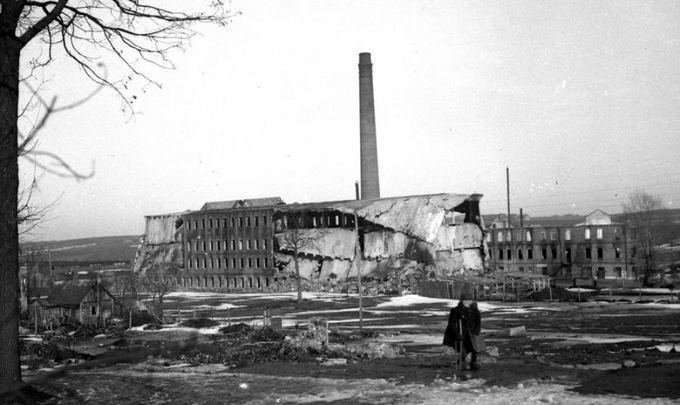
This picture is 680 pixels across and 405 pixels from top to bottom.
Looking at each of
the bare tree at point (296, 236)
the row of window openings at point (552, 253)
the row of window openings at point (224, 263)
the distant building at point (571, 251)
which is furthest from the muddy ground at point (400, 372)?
the row of window openings at point (224, 263)

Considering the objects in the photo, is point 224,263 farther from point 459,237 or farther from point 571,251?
point 571,251

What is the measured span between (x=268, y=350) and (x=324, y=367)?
16.7 feet

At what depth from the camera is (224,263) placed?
78.8 meters

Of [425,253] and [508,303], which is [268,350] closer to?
[508,303]

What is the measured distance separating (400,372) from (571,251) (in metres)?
61.5

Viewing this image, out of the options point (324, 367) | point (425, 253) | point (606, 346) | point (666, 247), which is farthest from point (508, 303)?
point (666, 247)

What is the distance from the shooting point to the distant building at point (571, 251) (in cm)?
6894

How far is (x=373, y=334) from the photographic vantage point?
29031 mm

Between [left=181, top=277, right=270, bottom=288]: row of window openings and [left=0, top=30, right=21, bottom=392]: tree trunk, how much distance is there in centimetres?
6349

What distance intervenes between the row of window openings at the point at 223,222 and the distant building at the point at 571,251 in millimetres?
25861

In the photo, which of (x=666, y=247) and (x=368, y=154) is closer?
(x=368, y=154)

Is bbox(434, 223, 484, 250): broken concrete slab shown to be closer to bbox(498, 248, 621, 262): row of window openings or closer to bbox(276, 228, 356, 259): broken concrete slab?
bbox(276, 228, 356, 259): broken concrete slab

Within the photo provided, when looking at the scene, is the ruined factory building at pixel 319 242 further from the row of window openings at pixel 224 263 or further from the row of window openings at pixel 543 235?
the row of window openings at pixel 543 235

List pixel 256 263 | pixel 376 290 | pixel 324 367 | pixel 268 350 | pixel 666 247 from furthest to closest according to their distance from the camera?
pixel 666 247
pixel 256 263
pixel 376 290
pixel 268 350
pixel 324 367
